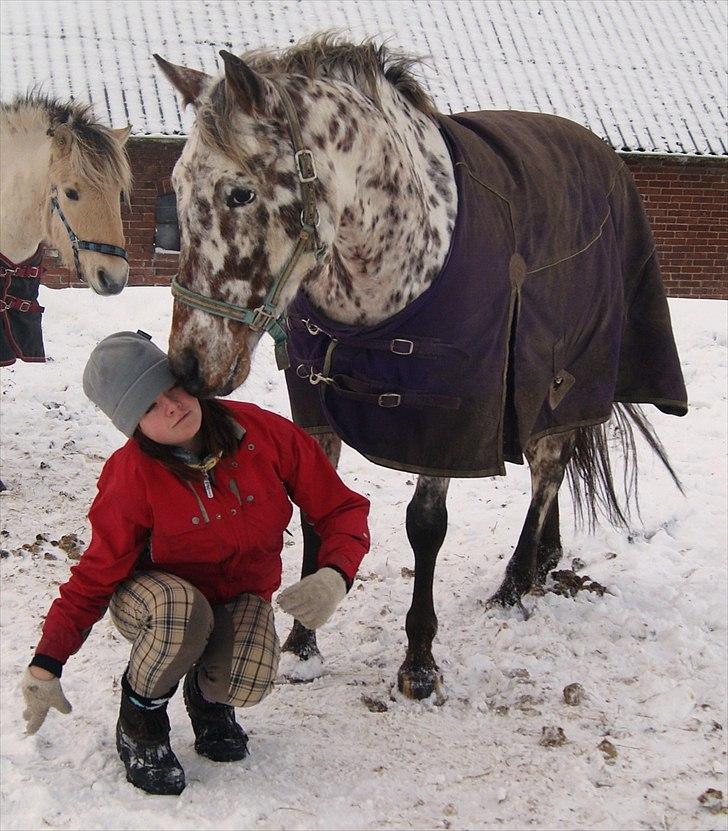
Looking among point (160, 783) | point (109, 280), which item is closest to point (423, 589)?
point (160, 783)

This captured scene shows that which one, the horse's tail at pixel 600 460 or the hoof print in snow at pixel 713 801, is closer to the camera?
the hoof print in snow at pixel 713 801

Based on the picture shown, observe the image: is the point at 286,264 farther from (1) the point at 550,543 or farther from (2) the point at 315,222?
(1) the point at 550,543

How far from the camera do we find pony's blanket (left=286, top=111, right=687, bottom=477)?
2.70 meters

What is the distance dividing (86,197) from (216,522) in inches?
114

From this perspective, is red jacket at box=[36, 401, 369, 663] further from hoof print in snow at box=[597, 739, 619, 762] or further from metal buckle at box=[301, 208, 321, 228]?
hoof print in snow at box=[597, 739, 619, 762]

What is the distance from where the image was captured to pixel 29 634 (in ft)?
10.9

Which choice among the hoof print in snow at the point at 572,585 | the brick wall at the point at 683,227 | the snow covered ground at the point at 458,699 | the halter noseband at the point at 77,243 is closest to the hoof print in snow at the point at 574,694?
the snow covered ground at the point at 458,699

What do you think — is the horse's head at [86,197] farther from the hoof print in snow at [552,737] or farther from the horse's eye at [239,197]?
the hoof print in snow at [552,737]

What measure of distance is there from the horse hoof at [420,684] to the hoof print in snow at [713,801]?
2.74 ft

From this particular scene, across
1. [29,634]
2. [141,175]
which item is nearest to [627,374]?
[29,634]

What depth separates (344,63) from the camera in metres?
2.58

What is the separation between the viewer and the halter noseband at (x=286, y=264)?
2273 millimetres

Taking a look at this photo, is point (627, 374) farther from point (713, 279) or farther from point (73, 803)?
point (713, 279)

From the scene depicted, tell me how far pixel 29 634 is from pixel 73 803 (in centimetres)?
116
